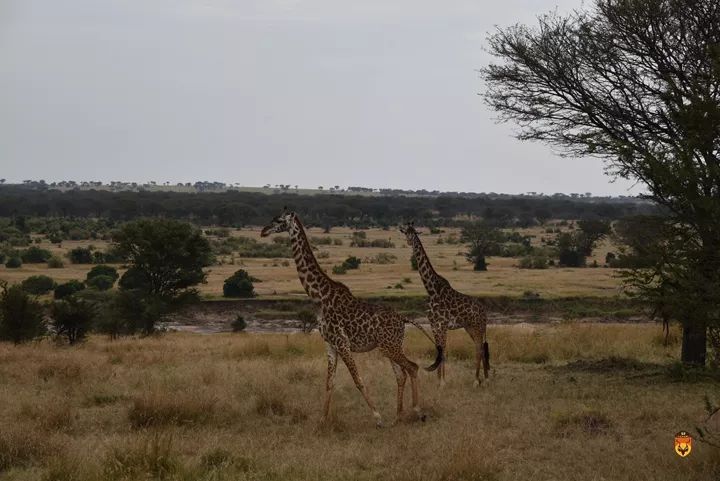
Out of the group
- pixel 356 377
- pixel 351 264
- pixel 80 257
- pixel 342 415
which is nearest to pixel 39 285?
pixel 80 257

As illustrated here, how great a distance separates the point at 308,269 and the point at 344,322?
0.96 meters

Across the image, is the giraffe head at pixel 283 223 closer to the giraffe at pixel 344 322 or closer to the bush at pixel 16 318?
the giraffe at pixel 344 322

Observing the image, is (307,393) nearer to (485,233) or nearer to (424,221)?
(485,233)

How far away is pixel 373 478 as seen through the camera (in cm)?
831

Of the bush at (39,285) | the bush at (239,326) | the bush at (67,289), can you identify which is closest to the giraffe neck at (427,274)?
the bush at (239,326)

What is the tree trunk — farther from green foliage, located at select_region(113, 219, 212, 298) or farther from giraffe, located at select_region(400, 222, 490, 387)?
green foliage, located at select_region(113, 219, 212, 298)

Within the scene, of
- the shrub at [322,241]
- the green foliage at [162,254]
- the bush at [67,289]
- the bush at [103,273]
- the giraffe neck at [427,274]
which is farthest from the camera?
the shrub at [322,241]

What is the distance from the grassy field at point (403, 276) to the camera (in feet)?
142

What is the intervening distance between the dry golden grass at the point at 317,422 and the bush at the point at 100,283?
28242 mm

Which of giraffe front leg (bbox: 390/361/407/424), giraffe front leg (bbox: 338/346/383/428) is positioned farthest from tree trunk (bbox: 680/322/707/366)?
giraffe front leg (bbox: 338/346/383/428)

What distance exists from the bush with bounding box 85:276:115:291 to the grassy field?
4163 mm

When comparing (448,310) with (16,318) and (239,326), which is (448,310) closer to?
(16,318)

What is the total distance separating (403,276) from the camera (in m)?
52.1

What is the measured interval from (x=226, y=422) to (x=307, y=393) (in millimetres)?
2317
